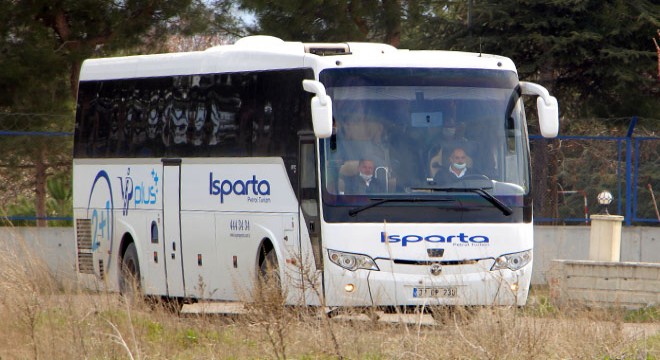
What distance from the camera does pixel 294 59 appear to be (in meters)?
14.6

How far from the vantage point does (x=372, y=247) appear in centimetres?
1347

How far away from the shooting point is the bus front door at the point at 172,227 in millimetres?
16422

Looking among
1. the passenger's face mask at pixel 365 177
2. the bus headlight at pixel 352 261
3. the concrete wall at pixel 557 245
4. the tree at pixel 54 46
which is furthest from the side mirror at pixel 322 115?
the tree at pixel 54 46

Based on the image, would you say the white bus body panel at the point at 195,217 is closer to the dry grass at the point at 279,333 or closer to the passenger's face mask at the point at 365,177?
the passenger's face mask at the point at 365,177

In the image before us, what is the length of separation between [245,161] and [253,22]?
969cm

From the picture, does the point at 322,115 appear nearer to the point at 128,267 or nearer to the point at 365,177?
the point at 365,177

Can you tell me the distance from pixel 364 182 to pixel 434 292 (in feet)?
4.25

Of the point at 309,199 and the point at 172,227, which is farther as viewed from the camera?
the point at 172,227

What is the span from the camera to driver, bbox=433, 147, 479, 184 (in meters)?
13.8

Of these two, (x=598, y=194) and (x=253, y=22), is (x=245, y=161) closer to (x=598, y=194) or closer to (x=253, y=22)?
(x=598, y=194)

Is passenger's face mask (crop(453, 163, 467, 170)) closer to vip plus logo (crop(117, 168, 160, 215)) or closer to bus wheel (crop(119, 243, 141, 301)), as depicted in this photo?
vip plus logo (crop(117, 168, 160, 215))

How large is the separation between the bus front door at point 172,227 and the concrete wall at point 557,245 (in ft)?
13.1

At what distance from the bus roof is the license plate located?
7.89ft

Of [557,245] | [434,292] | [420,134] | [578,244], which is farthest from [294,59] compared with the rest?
[578,244]
